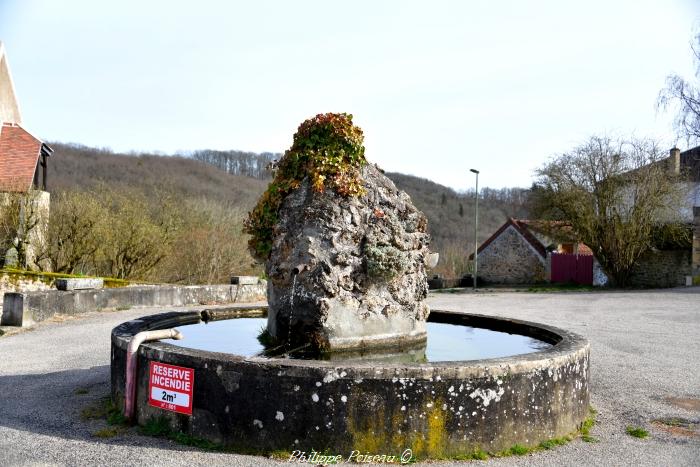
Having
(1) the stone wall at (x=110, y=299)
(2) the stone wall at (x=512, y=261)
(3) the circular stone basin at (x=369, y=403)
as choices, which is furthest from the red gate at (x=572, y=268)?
(3) the circular stone basin at (x=369, y=403)

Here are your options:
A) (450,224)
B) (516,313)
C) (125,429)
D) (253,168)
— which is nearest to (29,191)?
(516,313)

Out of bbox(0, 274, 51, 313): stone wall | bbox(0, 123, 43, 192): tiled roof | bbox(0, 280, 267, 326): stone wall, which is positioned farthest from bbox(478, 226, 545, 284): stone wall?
bbox(0, 274, 51, 313): stone wall

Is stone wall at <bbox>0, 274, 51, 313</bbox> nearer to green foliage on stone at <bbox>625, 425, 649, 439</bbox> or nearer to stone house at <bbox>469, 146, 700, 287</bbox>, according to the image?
green foliage on stone at <bbox>625, 425, 649, 439</bbox>

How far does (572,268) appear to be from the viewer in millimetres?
37062

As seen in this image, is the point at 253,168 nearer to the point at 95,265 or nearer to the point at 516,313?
the point at 95,265

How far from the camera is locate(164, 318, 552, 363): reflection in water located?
20.8 feet

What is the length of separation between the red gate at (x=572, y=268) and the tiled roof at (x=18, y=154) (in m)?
28.9

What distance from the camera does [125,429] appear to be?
5.39m

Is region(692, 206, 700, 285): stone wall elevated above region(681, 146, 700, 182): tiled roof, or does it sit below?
below

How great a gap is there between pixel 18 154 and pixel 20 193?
6876 mm

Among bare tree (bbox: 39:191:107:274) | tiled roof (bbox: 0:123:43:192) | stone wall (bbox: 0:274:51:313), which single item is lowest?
stone wall (bbox: 0:274:51:313)

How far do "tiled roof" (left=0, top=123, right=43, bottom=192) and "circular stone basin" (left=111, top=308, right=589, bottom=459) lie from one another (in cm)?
2206

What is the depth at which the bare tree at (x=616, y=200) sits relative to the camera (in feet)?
102

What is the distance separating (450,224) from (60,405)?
6958cm
